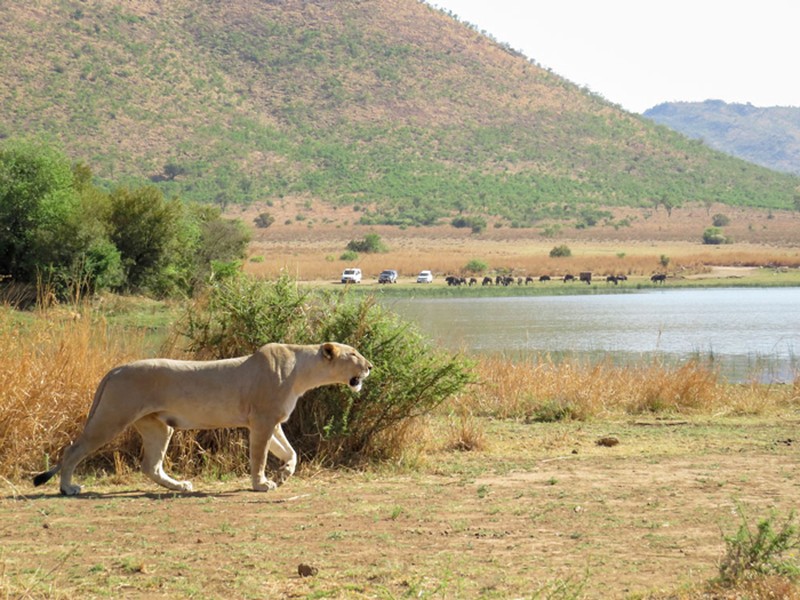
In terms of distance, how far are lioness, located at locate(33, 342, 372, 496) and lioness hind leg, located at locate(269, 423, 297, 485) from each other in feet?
0.43

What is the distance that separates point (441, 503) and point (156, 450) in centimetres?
250

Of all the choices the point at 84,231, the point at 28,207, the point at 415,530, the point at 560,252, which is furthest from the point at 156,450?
the point at 560,252

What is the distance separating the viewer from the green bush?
1107 cm

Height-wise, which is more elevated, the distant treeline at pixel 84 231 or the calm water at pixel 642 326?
the distant treeline at pixel 84 231

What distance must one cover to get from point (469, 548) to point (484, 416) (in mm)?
7917

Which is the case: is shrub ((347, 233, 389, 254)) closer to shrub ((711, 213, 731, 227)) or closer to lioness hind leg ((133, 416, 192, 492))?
shrub ((711, 213, 731, 227))

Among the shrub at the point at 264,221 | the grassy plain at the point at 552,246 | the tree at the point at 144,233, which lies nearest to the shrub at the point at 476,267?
the grassy plain at the point at 552,246

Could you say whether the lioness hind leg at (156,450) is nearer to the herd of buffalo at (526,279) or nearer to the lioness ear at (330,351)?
the lioness ear at (330,351)

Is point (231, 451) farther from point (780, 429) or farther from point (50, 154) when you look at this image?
point (50, 154)

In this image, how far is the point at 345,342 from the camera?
11242mm

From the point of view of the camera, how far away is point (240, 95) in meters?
111

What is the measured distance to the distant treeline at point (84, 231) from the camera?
3469 cm

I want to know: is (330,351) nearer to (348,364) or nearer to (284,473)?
(348,364)

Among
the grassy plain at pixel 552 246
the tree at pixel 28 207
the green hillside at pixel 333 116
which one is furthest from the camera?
the green hillside at pixel 333 116
